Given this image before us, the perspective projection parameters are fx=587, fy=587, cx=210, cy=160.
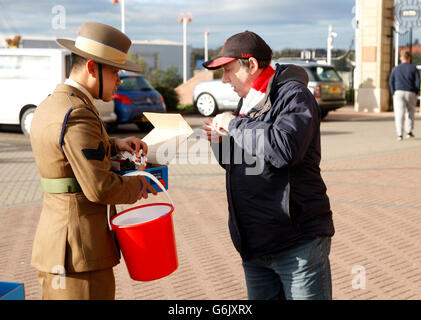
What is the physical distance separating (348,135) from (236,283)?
11193 millimetres

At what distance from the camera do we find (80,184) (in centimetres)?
232

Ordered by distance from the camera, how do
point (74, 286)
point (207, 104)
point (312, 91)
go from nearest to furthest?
1. point (74, 286)
2. point (312, 91)
3. point (207, 104)

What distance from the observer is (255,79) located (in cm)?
253

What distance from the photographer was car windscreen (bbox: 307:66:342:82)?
60.0 feet

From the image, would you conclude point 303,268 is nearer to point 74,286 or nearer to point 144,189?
point 144,189

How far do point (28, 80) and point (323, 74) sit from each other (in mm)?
9165

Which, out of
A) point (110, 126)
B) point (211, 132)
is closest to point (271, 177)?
point (211, 132)

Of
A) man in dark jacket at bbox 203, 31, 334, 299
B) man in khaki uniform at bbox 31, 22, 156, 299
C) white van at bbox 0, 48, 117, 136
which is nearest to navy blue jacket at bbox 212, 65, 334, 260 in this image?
man in dark jacket at bbox 203, 31, 334, 299

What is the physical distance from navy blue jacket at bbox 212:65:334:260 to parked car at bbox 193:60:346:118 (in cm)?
1542

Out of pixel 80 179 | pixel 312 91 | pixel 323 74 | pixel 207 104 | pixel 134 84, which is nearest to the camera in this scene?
pixel 80 179

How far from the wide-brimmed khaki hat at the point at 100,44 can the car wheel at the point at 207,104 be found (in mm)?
17164

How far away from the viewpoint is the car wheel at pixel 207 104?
1972cm
